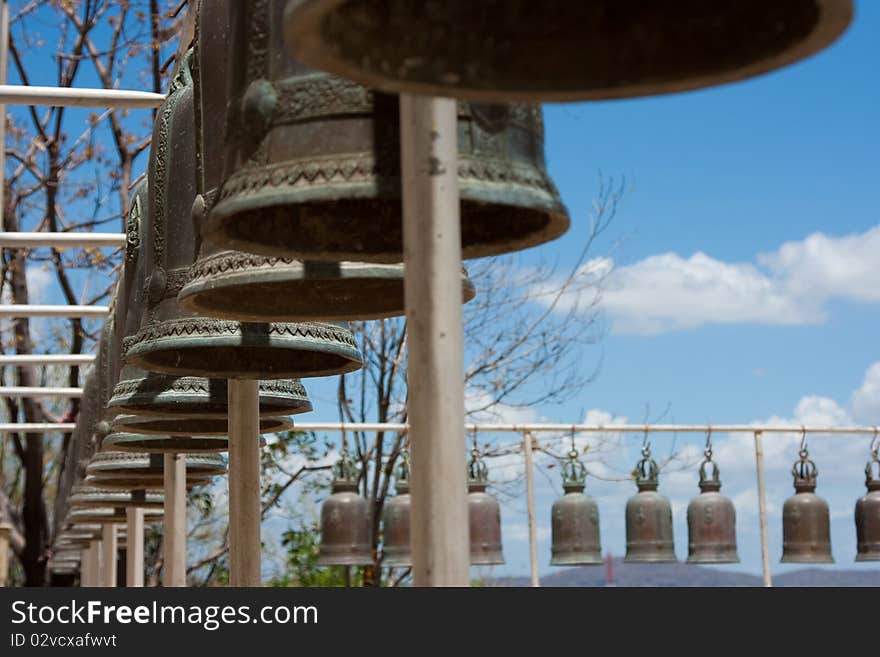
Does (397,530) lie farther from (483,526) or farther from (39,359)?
(39,359)

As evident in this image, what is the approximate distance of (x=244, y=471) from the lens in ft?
18.1

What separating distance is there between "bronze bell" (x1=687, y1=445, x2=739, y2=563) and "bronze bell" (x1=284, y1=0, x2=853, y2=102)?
10.6m

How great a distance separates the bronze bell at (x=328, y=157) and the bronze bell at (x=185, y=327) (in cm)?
121

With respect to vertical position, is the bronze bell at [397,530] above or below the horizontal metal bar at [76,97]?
below

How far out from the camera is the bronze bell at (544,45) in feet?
8.55

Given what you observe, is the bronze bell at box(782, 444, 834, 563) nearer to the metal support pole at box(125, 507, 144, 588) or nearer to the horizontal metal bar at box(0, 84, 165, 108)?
the metal support pole at box(125, 507, 144, 588)

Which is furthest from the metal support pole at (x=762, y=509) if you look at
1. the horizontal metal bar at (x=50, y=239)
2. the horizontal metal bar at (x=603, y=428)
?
the horizontal metal bar at (x=50, y=239)

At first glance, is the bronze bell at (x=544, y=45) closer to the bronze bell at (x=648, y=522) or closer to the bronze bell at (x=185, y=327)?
the bronze bell at (x=185, y=327)

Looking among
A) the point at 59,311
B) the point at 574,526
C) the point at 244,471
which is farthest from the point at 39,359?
the point at 244,471

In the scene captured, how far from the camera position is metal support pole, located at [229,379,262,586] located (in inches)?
216
